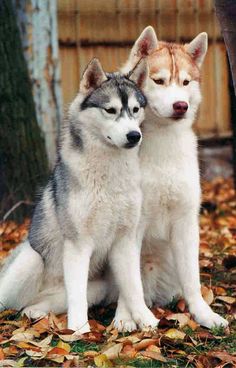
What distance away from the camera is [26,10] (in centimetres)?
811

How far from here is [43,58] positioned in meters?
8.23

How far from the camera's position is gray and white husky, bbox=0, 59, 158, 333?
15.4 feet

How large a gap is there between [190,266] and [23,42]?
3.98m

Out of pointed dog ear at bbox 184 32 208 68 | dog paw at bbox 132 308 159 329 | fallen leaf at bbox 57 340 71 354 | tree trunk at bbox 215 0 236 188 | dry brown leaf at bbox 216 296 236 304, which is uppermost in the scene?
tree trunk at bbox 215 0 236 188

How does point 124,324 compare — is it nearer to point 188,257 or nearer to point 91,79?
point 188,257

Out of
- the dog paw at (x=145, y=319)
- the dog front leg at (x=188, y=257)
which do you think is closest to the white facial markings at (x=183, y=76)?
the dog front leg at (x=188, y=257)

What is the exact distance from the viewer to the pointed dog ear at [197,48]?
5168 mm

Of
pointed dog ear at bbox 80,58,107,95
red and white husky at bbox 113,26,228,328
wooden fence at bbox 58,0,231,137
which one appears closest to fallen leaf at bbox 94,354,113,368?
red and white husky at bbox 113,26,228,328

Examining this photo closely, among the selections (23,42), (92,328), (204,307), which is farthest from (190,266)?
(23,42)

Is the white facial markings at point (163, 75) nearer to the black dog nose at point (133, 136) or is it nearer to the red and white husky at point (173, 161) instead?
the red and white husky at point (173, 161)

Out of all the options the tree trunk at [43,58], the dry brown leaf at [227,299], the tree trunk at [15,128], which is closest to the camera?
the dry brown leaf at [227,299]

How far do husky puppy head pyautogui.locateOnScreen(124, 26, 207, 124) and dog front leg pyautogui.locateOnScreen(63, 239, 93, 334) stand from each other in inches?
38.5

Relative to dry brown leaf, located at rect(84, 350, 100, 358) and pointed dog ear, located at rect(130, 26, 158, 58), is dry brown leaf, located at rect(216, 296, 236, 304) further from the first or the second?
pointed dog ear, located at rect(130, 26, 158, 58)

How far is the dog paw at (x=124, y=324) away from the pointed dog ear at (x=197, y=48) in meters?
1.77
